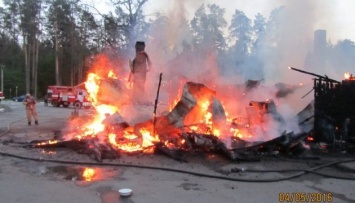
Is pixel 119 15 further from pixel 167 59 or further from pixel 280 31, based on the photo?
pixel 280 31

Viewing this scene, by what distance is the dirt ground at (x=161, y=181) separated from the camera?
17.7 ft

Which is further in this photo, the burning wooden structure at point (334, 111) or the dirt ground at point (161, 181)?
the burning wooden structure at point (334, 111)

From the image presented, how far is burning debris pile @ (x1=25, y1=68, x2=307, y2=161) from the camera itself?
28.2 feet

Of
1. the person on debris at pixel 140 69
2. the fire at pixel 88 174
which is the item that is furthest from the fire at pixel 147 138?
the person on debris at pixel 140 69

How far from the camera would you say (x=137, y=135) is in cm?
932

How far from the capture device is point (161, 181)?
630 centimetres

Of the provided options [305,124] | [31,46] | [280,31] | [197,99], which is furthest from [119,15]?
[31,46]

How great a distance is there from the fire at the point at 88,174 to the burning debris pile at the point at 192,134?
0.87m

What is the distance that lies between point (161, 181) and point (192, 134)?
2.80 metres

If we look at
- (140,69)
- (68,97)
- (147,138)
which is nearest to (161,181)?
(147,138)

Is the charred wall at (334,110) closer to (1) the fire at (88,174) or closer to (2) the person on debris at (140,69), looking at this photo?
(2) the person on debris at (140,69)

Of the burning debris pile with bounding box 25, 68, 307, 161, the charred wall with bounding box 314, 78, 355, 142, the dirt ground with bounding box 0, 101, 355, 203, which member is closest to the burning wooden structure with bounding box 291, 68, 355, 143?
the charred wall with bounding box 314, 78, 355, 142

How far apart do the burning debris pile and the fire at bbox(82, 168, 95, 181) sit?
0.87 metres

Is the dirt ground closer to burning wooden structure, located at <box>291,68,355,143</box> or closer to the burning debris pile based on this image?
the burning debris pile
